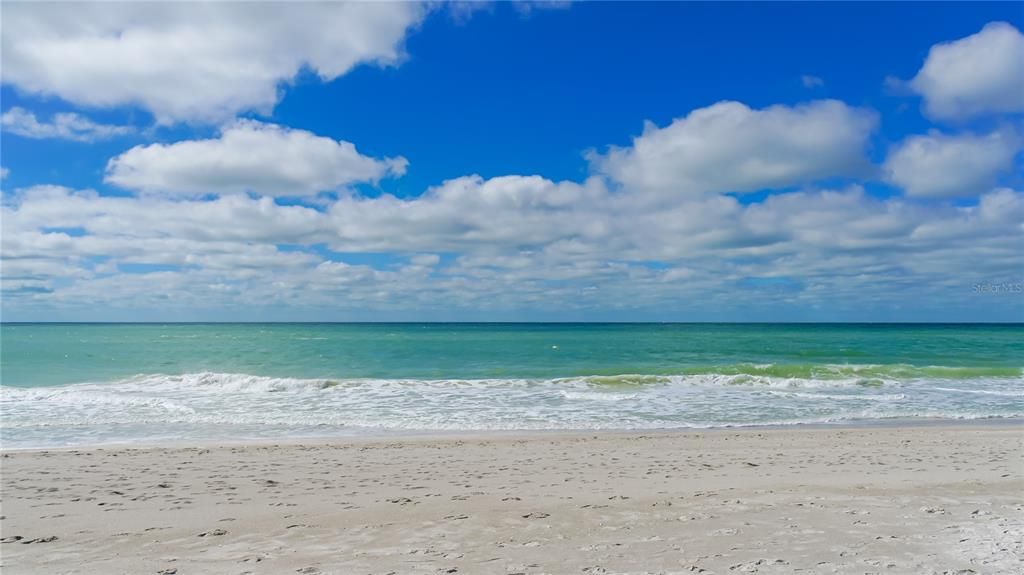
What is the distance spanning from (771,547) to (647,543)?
1215 millimetres

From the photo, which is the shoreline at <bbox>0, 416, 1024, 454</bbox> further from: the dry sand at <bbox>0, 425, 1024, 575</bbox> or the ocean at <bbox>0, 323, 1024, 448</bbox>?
the dry sand at <bbox>0, 425, 1024, 575</bbox>

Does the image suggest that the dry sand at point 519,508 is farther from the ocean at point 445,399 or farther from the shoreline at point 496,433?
the ocean at point 445,399

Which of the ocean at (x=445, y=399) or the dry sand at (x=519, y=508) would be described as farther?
the ocean at (x=445, y=399)

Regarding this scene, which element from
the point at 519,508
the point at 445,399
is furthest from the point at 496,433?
the point at 519,508

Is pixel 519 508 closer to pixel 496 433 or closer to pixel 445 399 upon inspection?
pixel 496 433

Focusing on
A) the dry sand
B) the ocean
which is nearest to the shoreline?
the ocean

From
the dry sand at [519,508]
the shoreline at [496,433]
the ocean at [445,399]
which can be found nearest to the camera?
the dry sand at [519,508]

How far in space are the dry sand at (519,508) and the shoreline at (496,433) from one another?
78 cm

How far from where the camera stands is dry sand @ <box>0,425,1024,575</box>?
601cm

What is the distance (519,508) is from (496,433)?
7.13 meters

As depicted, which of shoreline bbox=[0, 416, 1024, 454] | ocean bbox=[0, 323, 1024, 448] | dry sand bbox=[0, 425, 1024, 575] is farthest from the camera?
ocean bbox=[0, 323, 1024, 448]

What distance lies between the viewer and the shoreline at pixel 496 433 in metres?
13.1

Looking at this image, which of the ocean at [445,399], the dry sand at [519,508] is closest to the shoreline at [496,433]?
the ocean at [445,399]

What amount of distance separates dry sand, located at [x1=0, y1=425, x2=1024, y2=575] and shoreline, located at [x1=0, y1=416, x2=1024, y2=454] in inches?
30.7
